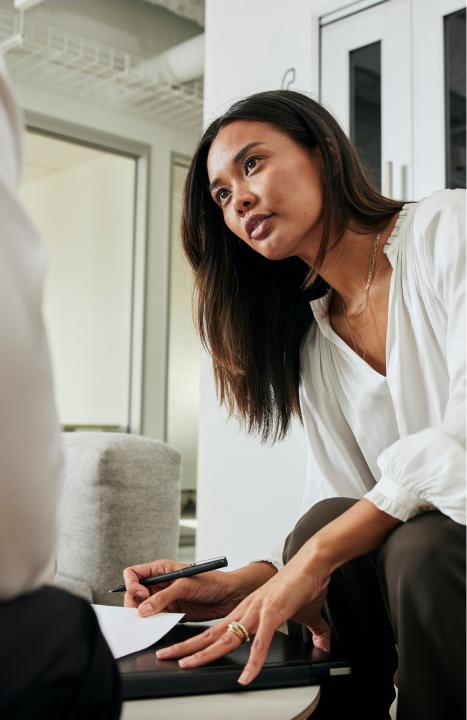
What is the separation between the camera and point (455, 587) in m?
0.89

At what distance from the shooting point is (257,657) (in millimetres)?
880

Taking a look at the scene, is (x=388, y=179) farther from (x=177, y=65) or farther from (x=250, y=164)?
(x=177, y=65)

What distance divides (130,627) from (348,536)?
31 centimetres

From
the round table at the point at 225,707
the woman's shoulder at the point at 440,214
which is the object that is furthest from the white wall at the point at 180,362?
the round table at the point at 225,707

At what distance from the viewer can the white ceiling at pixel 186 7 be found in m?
3.99

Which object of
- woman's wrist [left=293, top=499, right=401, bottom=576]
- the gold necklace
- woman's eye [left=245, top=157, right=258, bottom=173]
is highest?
woman's eye [left=245, top=157, right=258, bottom=173]

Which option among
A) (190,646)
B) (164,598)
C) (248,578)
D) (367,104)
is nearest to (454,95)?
(367,104)

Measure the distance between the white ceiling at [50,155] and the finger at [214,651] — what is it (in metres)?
3.88

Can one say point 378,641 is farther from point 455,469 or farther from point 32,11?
point 32,11

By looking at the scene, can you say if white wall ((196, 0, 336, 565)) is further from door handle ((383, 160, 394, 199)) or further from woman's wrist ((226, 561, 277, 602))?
woman's wrist ((226, 561, 277, 602))

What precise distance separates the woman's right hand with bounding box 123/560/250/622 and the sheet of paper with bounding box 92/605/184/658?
0.04 metres

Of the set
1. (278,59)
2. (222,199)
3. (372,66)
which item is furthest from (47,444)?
(278,59)

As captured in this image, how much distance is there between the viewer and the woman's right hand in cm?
117

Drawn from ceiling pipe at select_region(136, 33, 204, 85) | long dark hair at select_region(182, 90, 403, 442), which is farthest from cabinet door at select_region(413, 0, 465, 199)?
ceiling pipe at select_region(136, 33, 204, 85)
